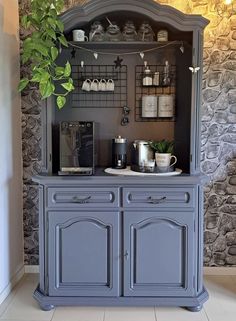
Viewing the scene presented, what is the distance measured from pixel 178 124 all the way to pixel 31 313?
1.70 m

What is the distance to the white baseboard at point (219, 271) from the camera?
334 centimetres

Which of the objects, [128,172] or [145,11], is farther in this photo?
[128,172]

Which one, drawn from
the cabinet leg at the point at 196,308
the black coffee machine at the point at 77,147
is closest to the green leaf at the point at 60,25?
the black coffee machine at the point at 77,147

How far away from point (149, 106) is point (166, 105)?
0.42 ft

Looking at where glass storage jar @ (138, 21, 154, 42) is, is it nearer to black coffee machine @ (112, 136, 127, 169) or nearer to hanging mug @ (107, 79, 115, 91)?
hanging mug @ (107, 79, 115, 91)

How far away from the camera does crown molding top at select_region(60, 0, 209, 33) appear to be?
2654mm

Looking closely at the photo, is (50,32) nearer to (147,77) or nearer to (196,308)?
(147,77)

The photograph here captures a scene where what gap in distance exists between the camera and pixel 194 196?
2.67m

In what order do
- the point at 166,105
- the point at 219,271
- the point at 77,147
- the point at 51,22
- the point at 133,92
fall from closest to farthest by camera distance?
the point at 51,22 → the point at 77,147 → the point at 166,105 → the point at 133,92 → the point at 219,271

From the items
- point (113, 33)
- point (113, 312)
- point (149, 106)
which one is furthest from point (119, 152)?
point (113, 312)

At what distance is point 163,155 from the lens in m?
2.82

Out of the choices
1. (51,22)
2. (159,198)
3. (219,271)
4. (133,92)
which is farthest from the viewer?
(219,271)

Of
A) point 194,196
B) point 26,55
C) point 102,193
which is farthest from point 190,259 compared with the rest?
point 26,55

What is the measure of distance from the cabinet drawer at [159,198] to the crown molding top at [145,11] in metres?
→ 1.07
